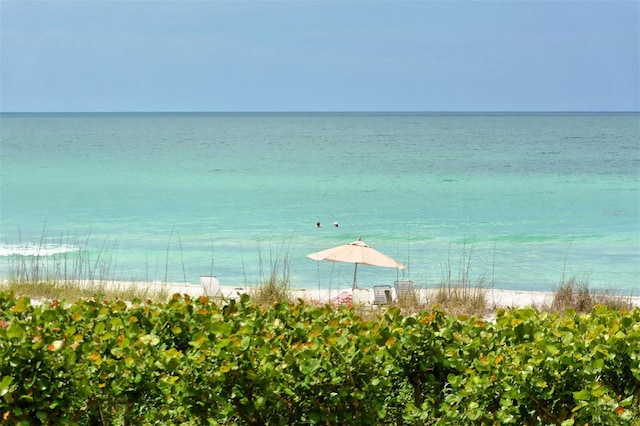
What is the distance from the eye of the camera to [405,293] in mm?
9570

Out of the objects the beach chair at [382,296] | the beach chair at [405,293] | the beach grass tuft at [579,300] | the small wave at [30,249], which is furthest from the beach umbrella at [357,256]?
the small wave at [30,249]

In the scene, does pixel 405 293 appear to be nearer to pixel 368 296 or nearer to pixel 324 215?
pixel 368 296

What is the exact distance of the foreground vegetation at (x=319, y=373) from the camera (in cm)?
357

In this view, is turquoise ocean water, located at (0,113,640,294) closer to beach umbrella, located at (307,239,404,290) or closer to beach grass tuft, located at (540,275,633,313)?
beach umbrella, located at (307,239,404,290)

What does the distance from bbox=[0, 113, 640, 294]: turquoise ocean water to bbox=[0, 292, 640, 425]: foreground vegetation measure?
220 inches

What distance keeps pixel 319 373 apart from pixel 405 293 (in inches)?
235

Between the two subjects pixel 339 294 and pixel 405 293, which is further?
pixel 339 294

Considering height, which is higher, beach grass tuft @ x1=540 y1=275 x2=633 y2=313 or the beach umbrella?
the beach umbrella

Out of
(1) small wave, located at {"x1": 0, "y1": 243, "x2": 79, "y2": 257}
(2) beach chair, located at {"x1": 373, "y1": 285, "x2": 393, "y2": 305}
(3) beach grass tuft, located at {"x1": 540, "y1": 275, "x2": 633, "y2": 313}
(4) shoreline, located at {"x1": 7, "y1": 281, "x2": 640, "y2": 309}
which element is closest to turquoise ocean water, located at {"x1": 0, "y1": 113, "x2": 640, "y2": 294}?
(1) small wave, located at {"x1": 0, "y1": 243, "x2": 79, "y2": 257}

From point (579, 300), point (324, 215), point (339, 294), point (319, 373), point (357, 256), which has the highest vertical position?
point (319, 373)

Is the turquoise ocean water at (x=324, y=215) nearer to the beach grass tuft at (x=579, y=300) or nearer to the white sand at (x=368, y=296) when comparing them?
the white sand at (x=368, y=296)

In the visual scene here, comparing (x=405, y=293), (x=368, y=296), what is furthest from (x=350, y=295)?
(x=405, y=293)

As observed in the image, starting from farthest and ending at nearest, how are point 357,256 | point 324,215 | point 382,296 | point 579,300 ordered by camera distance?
1. point 324,215
2. point 357,256
3. point 382,296
4. point 579,300

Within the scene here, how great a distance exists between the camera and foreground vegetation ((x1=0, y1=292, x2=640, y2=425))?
357cm
